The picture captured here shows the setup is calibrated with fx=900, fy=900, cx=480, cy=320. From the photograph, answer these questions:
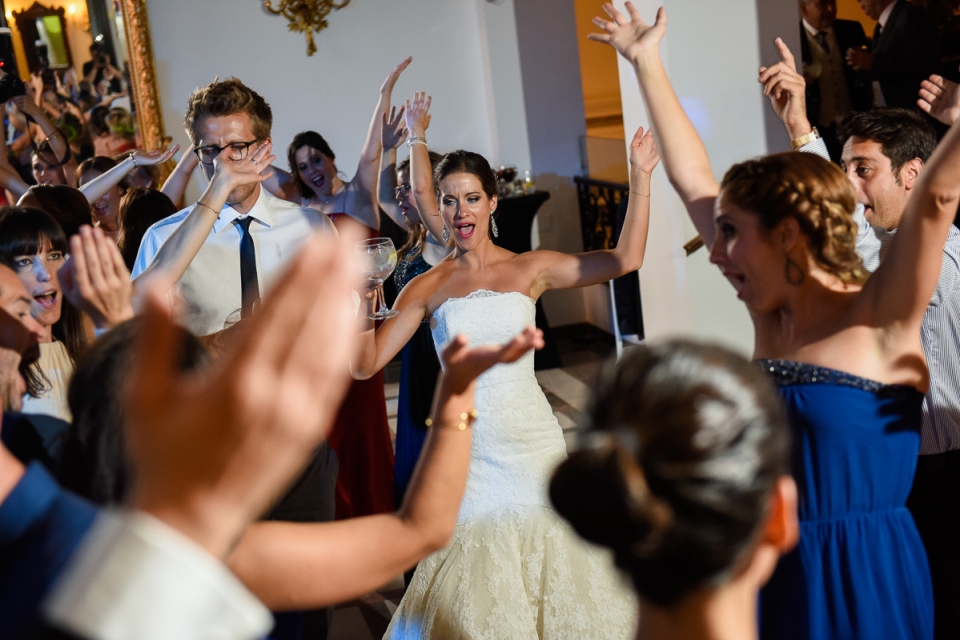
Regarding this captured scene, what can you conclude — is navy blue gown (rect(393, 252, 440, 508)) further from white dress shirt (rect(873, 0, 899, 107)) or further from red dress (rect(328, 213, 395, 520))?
white dress shirt (rect(873, 0, 899, 107))

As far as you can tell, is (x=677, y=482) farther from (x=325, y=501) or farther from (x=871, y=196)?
(x=871, y=196)

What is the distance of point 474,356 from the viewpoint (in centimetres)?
104

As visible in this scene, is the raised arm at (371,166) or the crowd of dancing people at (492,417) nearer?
the crowd of dancing people at (492,417)

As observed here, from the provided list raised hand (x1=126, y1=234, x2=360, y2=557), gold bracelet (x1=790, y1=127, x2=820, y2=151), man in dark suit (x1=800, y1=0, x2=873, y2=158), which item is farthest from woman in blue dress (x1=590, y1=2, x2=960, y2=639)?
man in dark suit (x1=800, y1=0, x2=873, y2=158)

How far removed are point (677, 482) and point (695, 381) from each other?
0.10 meters

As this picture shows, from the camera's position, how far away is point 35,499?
67cm

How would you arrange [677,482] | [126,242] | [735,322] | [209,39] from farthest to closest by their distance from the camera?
[209,39], [735,322], [126,242], [677,482]

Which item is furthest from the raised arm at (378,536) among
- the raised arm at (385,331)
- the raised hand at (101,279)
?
the raised arm at (385,331)

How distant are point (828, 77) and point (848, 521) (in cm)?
411

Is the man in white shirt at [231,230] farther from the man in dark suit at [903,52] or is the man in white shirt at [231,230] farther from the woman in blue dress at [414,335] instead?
the man in dark suit at [903,52]

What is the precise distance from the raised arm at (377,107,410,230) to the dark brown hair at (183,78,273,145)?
119 centimetres

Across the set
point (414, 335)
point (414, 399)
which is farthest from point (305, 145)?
point (414, 399)

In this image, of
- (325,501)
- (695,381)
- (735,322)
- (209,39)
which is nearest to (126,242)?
(325,501)

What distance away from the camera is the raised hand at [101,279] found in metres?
1.39
